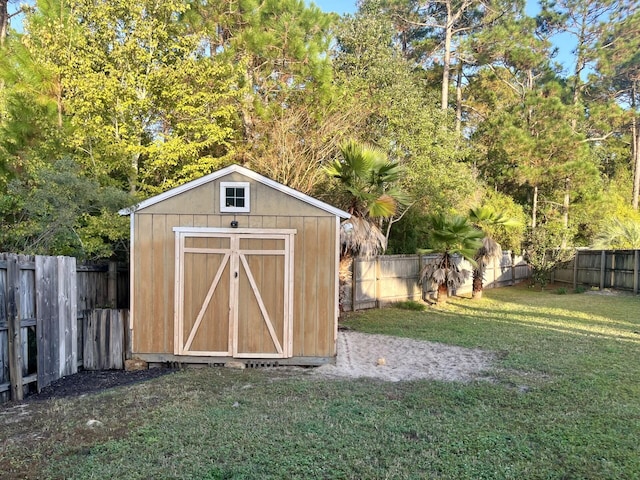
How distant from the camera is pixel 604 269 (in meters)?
17.8

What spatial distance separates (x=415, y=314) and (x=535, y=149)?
42.3 ft

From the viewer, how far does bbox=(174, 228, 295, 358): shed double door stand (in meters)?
6.68

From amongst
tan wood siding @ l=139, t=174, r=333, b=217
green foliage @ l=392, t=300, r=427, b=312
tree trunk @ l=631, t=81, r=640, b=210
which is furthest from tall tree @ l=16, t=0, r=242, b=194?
tree trunk @ l=631, t=81, r=640, b=210

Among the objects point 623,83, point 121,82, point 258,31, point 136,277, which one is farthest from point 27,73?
point 623,83

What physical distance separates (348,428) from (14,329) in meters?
3.66

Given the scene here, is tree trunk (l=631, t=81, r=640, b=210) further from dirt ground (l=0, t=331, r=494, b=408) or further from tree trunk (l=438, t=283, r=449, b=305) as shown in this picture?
dirt ground (l=0, t=331, r=494, b=408)

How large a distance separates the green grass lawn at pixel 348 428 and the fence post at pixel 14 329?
1.74 ft

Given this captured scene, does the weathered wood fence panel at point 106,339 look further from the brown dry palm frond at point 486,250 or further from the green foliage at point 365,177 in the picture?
the brown dry palm frond at point 486,250

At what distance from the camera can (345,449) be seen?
3.78m

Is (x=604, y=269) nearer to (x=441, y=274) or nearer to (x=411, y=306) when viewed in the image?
(x=441, y=274)

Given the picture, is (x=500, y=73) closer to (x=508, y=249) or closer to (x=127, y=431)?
(x=508, y=249)

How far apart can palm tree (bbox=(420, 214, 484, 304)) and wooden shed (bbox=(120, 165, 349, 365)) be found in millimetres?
7348

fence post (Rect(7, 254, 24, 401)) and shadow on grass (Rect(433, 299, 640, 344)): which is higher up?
fence post (Rect(7, 254, 24, 401))

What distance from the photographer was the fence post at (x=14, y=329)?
4930 mm
